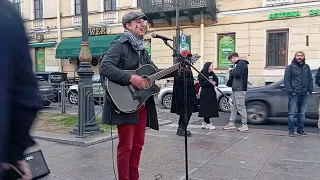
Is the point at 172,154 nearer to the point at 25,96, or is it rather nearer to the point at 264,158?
the point at 264,158

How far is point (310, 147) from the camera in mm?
5883

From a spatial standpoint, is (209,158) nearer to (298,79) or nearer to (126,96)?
(126,96)

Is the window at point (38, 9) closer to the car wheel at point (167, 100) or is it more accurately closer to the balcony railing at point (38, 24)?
the balcony railing at point (38, 24)

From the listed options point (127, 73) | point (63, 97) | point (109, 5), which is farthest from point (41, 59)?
point (127, 73)

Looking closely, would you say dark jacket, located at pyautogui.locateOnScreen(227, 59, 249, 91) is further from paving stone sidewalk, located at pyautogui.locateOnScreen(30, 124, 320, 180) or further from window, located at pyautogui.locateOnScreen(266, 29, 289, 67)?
window, located at pyautogui.locateOnScreen(266, 29, 289, 67)

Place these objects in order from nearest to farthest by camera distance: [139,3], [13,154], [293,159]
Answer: [13,154] → [293,159] → [139,3]

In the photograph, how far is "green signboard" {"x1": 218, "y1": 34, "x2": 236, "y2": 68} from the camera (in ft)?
57.6

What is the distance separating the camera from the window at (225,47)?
1753 centimetres

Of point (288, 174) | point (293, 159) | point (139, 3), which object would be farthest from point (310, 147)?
point (139, 3)

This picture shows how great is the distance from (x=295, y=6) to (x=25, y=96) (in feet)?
53.4

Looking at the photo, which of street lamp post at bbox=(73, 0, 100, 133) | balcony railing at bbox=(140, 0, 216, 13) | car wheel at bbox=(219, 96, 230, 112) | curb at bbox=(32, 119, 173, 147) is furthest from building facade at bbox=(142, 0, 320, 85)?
curb at bbox=(32, 119, 173, 147)

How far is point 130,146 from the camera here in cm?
330

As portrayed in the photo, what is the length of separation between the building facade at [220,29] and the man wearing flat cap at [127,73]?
1193 cm

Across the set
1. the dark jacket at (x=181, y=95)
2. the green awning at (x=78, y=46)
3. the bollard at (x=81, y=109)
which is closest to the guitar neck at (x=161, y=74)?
the dark jacket at (x=181, y=95)
